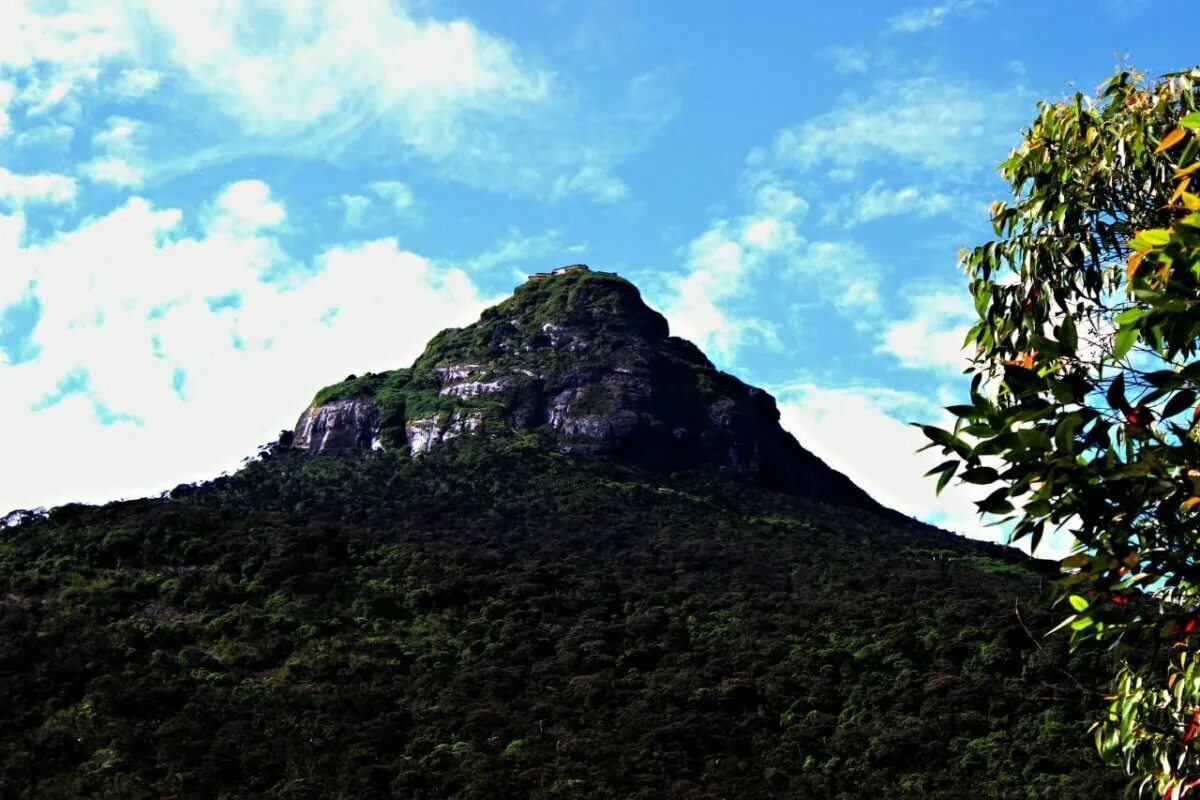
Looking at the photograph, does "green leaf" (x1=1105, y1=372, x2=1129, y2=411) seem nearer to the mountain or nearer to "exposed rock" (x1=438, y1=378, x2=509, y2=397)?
the mountain

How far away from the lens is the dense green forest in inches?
1352

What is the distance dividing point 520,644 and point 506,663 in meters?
1.72

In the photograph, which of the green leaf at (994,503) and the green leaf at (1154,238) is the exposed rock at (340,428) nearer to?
the green leaf at (994,503)

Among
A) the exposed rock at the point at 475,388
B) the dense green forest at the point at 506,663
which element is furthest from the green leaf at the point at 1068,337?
the exposed rock at the point at 475,388

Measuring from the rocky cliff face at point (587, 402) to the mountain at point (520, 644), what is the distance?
2830mm

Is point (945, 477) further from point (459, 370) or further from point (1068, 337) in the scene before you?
point (459, 370)

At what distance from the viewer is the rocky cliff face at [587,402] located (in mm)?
92312

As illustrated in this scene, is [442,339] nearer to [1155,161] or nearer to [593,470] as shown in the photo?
[593,470]

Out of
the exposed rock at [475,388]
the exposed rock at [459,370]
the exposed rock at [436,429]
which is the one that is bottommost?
the exposed rock at [436,429]

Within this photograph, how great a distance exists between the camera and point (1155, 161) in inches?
340

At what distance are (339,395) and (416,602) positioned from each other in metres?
52.7

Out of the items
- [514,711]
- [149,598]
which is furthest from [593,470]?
[514,711]

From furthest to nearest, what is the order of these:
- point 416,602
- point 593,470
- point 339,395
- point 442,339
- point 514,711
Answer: point 442,339 < point 339,395 < point 593,470 < point 416,602 < point 514,711

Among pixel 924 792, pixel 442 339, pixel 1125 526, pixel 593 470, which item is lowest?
pixel 924 792
